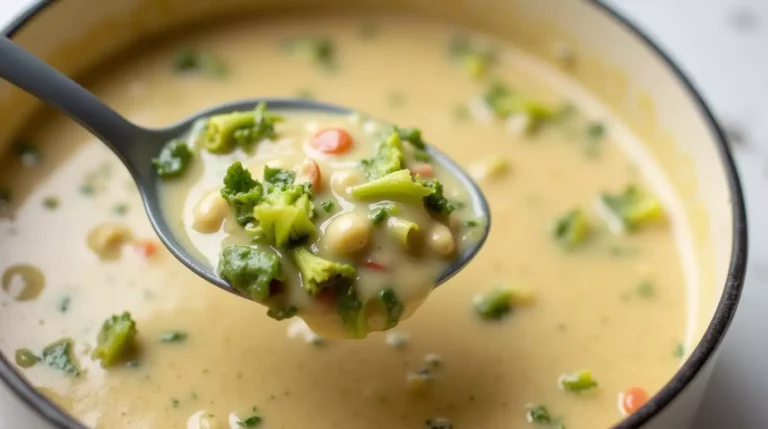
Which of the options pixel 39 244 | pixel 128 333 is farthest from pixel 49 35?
pixel 128 333

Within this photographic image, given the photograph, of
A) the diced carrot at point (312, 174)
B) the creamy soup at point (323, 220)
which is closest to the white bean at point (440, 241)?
the creamy soup at point (323, 220)

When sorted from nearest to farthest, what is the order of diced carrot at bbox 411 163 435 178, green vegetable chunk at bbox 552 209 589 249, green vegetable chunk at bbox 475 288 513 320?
diced carrot at bbox 411 163 435 178 < green vegetable chunk at bbox 475 288 513 320 < green vegetable chunk at bbox 552 209 589 249

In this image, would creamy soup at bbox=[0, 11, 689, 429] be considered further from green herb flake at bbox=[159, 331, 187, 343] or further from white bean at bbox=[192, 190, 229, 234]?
white bean at bbox=[192, 190, 229, 234]

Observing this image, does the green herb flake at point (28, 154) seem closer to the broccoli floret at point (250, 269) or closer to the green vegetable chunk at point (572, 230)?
the broccoli floret at point (250, 269)

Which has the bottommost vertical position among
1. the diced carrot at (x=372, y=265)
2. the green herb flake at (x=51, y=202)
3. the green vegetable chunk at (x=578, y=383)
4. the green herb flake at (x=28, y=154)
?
the green vegetable chunk at (x=578, y=383)

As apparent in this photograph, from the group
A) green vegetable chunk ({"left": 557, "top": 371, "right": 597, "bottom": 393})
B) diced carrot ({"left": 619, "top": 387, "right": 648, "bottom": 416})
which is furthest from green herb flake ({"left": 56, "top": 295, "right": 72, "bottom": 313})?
diced carrot ({"left": 619, "top": 387, "right": 648, "bottom": 416})

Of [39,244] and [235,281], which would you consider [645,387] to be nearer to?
[235,281]
